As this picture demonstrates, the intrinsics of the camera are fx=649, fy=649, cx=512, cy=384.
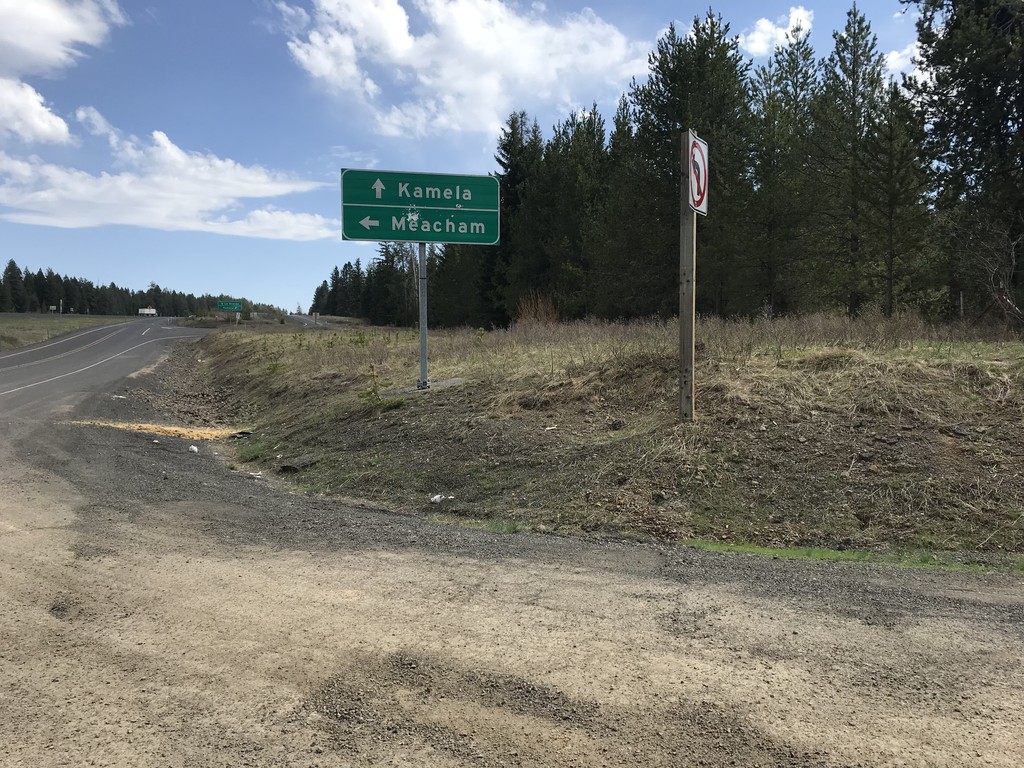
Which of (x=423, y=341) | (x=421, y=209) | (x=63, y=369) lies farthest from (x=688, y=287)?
(x=63, y=369)

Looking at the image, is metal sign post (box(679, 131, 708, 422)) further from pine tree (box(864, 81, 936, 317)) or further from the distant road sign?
pine tree (box(864, 81, 936, 317))

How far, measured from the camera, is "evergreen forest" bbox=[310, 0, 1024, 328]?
1716cm

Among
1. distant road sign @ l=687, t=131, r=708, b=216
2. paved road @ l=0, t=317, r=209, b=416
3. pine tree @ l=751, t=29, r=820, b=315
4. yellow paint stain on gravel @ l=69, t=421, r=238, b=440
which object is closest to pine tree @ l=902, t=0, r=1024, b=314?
pine tree @ l=751, t=29, r=820, b=315

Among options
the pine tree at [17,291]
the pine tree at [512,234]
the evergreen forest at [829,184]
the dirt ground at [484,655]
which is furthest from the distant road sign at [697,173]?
the pine tree at [17,291]

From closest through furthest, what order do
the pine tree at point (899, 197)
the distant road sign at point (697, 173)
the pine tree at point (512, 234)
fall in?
the distant road sign at point (697, 173) → the pine tree at point (899, 197) → the pine tree at point (512, 234)

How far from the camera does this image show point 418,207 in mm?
12367

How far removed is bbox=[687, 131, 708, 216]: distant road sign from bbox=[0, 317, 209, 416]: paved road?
14381 millimetres

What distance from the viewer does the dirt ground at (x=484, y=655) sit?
8.61ft

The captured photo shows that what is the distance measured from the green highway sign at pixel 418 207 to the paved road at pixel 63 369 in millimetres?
8732

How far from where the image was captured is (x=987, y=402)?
696cm

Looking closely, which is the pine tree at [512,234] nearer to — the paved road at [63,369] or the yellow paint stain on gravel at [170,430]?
the paved road at [63,369]

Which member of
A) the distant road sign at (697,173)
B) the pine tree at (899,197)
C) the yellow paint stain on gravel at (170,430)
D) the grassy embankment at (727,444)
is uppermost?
the pine tree at (899,197)

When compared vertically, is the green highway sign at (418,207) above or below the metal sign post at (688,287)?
above

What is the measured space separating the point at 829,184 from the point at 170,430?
2185cm
